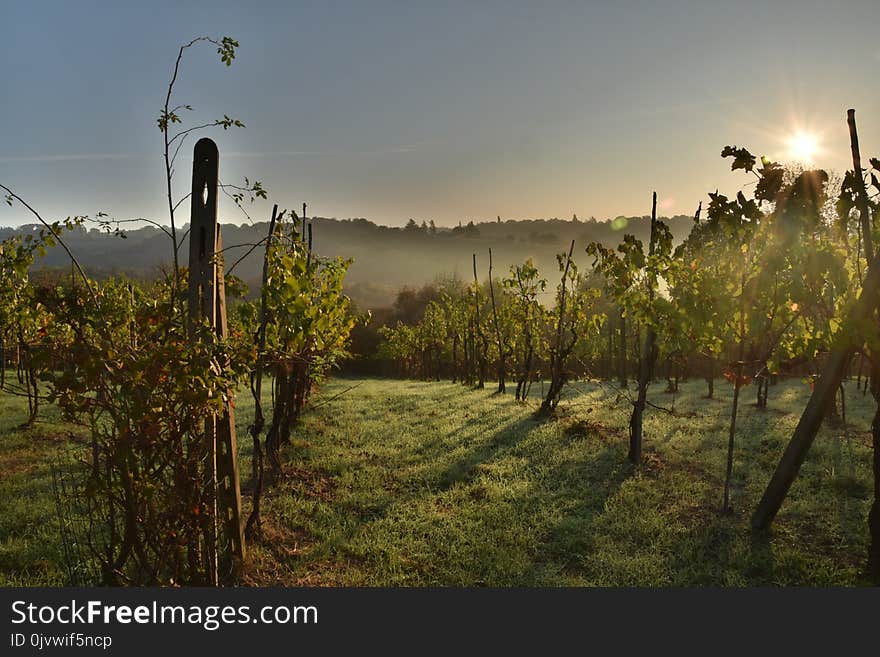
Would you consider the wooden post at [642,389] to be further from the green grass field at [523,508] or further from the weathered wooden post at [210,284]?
the weathered wooden post at [210,284]

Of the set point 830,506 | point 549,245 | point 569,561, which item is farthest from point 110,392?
point 549,245

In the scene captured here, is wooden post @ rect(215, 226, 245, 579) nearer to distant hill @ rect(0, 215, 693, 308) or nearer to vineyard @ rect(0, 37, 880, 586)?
vineyard @ rect(0, 37, 880, 586)

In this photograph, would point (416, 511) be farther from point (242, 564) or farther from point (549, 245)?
point (549, 245)

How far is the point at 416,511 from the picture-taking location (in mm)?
6098

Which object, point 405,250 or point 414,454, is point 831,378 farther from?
point 405,250

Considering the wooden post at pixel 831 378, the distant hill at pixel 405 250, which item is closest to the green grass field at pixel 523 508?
the wooden post at pixel 831 378

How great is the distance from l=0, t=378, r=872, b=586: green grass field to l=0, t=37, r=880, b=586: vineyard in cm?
4

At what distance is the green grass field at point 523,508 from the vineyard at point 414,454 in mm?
35

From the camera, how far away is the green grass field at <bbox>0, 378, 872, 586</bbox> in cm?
471

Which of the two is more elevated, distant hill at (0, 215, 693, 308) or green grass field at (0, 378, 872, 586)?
distant hill at (0, 215, 693, 308)

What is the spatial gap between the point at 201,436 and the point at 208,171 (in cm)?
193

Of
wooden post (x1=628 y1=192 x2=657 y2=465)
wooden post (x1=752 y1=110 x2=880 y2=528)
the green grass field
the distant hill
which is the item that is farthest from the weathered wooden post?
the distant hill

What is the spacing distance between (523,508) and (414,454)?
2.75m

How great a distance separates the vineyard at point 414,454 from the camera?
319 cm
